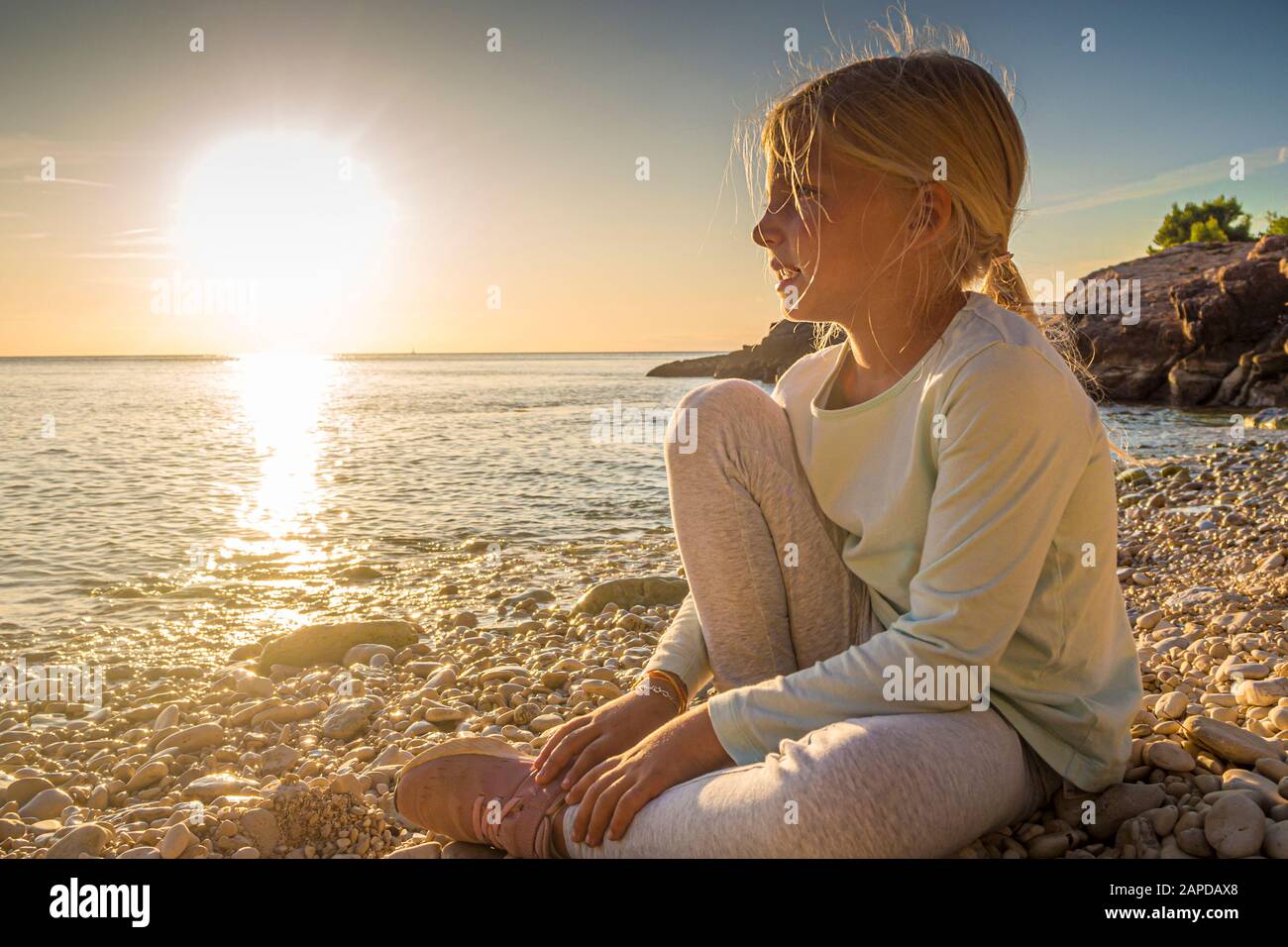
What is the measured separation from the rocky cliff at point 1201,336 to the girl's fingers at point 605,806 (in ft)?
61.8

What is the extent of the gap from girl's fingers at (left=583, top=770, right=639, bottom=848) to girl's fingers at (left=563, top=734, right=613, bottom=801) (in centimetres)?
15

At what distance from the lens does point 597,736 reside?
2.11 m

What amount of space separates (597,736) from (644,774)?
254mm

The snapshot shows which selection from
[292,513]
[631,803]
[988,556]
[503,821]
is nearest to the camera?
[988,556]

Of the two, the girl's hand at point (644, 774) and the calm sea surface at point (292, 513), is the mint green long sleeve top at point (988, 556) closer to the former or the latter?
the girl's hand at point (644, 774)

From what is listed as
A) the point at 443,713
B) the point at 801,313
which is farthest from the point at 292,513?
the point at 801,313

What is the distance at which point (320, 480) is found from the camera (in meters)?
12.3

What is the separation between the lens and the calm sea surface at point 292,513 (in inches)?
246

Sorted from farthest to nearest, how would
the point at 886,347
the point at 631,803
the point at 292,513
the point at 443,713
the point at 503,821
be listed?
1. the point at 292,513
2. the point at 443,713
3. the point at 886,347
4. the point at 503,821
5. the point at 631,803

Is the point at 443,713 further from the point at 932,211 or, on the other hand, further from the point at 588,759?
the point at 932,211

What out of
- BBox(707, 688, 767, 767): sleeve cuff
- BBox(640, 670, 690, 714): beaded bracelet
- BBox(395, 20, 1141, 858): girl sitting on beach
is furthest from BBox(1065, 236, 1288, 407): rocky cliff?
BBox(707, 688, 767, 767): sleeve cuff

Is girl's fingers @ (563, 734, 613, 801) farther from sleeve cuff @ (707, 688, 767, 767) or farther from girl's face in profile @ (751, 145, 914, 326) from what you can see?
girl's face in profile @ (751, 145, 914, 326)
